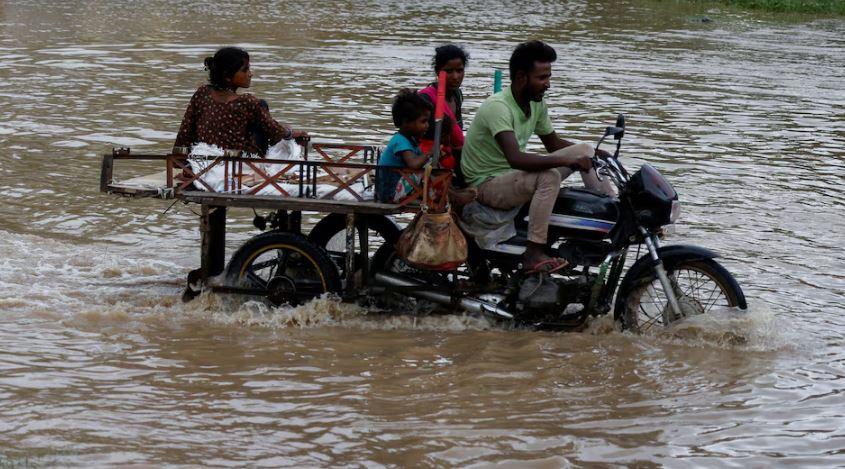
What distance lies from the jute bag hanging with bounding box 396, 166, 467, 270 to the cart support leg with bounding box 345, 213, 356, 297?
416 mm

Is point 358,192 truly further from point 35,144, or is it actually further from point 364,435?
point 35,144

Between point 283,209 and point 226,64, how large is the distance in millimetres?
955

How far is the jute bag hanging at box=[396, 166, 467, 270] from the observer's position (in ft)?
21.2

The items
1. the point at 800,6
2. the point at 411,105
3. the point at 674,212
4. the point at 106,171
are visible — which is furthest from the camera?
the point at 800,6

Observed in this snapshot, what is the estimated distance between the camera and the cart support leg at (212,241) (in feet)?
23.0

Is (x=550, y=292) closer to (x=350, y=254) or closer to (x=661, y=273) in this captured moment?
(x=661, y=273)

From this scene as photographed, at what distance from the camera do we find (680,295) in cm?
654

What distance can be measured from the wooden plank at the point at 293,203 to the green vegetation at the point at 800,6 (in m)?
29.5

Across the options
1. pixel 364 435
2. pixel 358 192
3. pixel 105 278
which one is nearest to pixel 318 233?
pixel 358 192

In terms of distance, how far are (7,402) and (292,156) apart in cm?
246

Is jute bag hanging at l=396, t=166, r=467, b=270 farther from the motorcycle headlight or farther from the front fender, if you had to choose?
the motorcycle headlight

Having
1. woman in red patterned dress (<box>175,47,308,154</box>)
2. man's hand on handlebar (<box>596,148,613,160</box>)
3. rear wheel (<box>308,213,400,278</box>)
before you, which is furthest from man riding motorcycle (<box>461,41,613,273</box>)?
woman in red patterned dress (<box>175,47,308,154</box>)

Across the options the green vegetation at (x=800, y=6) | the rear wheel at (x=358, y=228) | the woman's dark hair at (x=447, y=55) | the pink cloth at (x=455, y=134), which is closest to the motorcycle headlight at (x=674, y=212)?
the pink cloth at (x=455, y=134)

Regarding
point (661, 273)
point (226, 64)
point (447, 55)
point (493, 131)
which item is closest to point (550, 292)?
point (661, 273)
